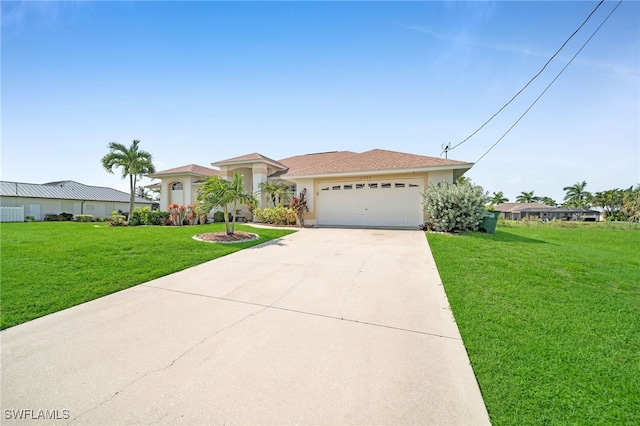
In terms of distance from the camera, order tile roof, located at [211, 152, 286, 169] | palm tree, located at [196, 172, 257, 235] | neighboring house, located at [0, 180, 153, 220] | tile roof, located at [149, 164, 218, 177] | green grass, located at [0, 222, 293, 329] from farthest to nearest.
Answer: neighboring house, located at [0, 180, 153, 220]
tile roof, located at [149, 164, 218, 177]
tile roof, located at [211, 152, 286, 169]
palm tree, located at [196, 172, 257, 235]
green grass, located at [0, 222, 293, 329]

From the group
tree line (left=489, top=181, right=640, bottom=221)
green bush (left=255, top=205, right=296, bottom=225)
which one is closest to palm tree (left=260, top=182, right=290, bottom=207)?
green bush (left=255, top=205, right=296, bottom=225)

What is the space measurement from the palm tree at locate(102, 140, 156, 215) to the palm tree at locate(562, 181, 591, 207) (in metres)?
87.4

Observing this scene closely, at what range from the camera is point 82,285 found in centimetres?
463

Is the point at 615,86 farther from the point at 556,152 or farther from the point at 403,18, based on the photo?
the point at 403,18

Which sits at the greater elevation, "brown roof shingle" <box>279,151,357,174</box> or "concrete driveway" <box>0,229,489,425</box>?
"brown roof shingle" <box>279,151,357,174</box>

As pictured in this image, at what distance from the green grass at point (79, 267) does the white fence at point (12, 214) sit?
915 inches

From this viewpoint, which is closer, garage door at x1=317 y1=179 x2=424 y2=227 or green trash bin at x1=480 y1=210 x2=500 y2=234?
green trash bin at x1=480 y1=210 x2=500 y2=234

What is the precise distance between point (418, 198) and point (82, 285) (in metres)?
12.8

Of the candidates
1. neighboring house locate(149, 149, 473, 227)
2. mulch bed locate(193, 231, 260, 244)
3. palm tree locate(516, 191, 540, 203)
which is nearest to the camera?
mulch bed locate(193, 231, 260, 244)

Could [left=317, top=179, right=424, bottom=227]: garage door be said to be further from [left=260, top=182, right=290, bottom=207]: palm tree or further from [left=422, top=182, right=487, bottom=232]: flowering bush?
[left=260, top=182, right=290, bottom=207]: palm tree

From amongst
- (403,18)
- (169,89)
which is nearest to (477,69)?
(403,18)

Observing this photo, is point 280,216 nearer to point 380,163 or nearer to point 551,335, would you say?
point 380,163

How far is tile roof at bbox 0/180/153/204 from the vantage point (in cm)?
2514

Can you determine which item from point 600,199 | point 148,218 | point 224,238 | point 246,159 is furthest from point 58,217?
point 600,199
